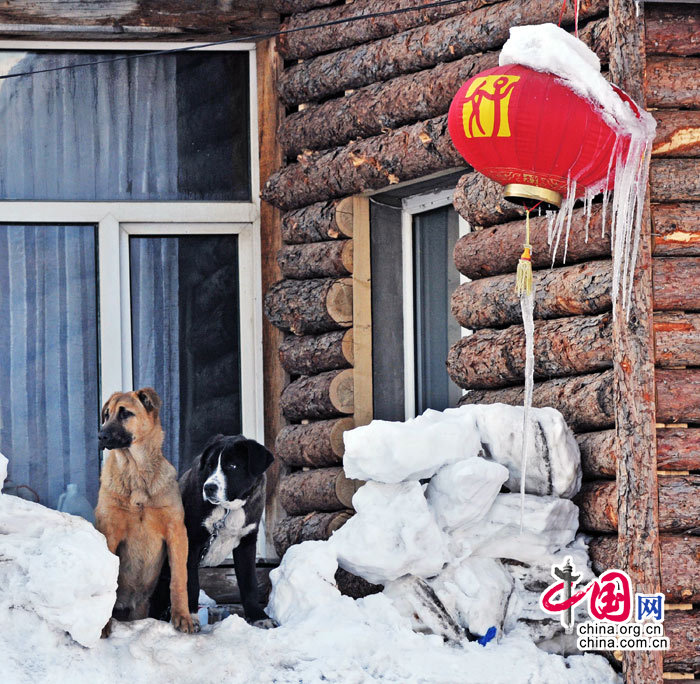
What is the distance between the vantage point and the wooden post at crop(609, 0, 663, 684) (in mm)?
6078

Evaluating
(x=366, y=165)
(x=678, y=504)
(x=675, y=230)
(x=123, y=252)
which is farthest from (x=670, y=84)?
(x=123, y=252)

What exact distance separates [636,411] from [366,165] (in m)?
2.54

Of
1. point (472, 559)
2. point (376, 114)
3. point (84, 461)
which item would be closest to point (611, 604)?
point (472, 559)

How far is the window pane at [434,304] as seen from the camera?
7.89 metres

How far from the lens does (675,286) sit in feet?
Result: 20.4

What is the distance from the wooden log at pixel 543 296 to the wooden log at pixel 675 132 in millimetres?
609

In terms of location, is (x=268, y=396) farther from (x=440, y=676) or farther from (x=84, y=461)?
(x=440, y=676)

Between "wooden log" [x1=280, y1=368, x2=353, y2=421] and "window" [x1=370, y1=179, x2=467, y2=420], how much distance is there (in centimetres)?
22

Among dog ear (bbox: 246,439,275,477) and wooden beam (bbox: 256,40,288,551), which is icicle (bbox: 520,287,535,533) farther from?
wooden beam (bbox: 256,40,288,551)

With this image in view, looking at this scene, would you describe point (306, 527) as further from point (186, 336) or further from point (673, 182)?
point (673, 182)

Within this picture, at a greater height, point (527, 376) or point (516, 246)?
point (516, 246)

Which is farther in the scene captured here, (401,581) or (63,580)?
(401,581)

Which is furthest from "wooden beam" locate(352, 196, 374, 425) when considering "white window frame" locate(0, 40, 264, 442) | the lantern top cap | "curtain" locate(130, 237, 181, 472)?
the lantern top cap

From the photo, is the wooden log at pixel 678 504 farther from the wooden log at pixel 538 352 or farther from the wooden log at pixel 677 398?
the wooden log at pixel 538 352
